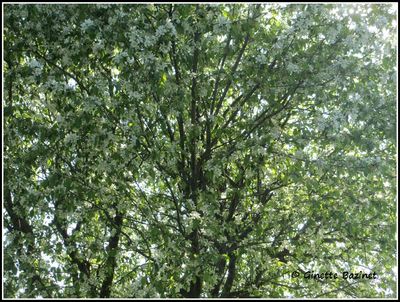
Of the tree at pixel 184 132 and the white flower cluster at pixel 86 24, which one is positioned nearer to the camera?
the white flower cluster at pixel 86 24

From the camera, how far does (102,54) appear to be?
354 inches

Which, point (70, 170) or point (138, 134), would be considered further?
point (70, 170)

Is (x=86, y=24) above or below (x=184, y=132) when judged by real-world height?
above

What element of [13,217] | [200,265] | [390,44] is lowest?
[200,265]

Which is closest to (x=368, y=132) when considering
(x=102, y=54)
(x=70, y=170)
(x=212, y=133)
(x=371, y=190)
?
(x=371, y=190)

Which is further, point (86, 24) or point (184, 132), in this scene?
point (184, 132)

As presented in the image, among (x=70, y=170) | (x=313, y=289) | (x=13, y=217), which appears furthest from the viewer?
(x=313, y=289)

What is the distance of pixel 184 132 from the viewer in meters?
9.87

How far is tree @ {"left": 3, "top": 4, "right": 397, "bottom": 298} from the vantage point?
826 cm

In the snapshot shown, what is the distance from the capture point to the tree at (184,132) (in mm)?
8258

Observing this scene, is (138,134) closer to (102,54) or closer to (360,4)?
(102,54)

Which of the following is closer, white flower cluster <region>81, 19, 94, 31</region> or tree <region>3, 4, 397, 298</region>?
white flower cluster <region>81, 19, 94, 31</region>

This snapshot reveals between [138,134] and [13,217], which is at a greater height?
[138,134]

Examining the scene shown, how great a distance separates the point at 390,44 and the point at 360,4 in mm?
1012
